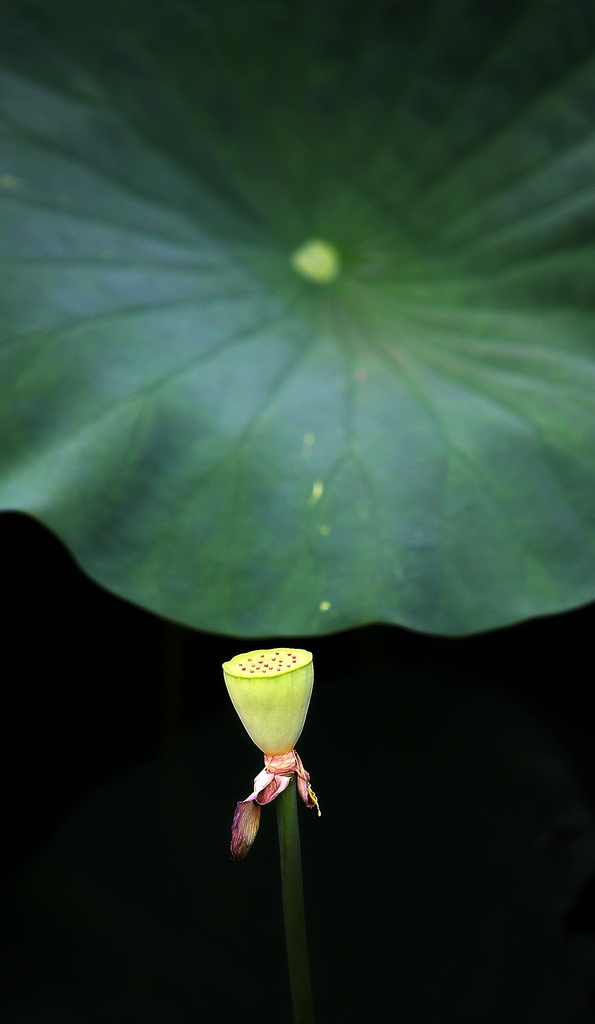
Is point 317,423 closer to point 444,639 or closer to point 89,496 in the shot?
point 89,496

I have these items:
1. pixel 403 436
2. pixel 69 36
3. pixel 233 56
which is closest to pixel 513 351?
pixel 403 436

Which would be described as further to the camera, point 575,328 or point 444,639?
point 444,639

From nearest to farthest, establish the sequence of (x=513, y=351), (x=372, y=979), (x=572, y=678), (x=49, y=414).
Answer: (x=372, y=979) → (x=49, y=414) → (x=513, y=351) → (x=572, y=678)

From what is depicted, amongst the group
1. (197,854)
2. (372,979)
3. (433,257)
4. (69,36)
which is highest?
(69,36)

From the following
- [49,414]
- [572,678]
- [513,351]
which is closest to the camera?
[49,414]

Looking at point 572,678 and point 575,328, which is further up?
point 575,328

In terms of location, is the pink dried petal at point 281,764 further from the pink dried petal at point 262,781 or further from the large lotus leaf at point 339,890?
the large lotus leaf at point 339,890

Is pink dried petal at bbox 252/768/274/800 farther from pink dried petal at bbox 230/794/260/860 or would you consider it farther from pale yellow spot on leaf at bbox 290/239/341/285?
pale yellow spot on leaf at bbox 290/239/341/285

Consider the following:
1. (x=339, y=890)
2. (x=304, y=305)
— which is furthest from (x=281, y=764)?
(x=304, y=305)

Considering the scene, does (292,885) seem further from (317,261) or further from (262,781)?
(317,261)
